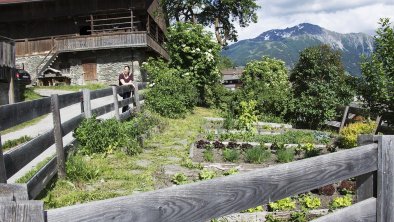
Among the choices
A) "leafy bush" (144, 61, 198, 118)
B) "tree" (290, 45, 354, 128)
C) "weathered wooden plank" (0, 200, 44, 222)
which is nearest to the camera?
"weathered wooden plank" (0, 200, 44, 222)

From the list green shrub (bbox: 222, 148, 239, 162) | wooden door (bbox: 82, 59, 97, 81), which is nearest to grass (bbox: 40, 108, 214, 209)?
green shrub (bbox: 222, 148, 239, 162)

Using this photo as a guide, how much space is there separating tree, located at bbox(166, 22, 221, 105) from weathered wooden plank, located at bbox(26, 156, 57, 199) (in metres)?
14.4

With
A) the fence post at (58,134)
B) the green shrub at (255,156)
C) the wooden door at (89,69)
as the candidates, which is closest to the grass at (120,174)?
the fence post at (58,134)

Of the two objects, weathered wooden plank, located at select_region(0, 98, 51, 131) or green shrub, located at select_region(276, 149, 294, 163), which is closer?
weathered wooden plank, located at select_region(0, 98, 51, 131)

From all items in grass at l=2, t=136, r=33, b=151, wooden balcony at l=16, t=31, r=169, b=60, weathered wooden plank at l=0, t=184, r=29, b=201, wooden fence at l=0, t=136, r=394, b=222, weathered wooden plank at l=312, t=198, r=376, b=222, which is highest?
wooden balcony at l=16, t=31, r=169, b=60

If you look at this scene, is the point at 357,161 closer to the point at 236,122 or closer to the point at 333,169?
the point at 333,169

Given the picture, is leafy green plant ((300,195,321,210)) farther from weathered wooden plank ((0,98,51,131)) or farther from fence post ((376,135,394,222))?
weathered wooden plank ((0,98,51,131))

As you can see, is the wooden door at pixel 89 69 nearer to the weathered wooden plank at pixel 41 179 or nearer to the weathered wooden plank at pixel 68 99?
the weathered wooden plank at pixel 68 99

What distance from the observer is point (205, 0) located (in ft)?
132

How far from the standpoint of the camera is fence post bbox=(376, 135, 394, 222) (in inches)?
121

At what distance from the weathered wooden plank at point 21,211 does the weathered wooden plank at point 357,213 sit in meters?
1.92

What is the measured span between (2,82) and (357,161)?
58.4 feet

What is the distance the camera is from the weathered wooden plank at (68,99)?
6.57 metres

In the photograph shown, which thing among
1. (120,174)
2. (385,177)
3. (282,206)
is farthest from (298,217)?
(120,174)
